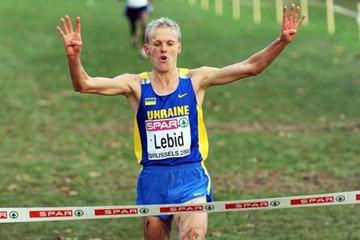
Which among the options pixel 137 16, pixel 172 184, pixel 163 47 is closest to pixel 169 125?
pixel 172 184

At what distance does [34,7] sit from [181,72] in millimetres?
25449

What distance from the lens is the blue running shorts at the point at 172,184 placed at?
247 inches

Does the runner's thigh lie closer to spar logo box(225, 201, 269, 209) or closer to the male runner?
the male runner

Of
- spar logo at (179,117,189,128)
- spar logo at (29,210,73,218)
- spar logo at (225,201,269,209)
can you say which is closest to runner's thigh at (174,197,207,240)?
spar logo at (225,201,269,209)

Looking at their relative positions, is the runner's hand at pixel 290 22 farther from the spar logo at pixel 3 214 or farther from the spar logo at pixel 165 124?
the spar logo at pixel 3 214

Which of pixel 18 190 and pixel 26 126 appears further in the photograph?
pixel 26 126

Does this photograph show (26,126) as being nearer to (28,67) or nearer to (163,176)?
(28,67)

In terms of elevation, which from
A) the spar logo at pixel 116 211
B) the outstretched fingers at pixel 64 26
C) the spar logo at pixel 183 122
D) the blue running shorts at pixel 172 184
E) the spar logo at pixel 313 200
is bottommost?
the spar logo at pixel 313 200

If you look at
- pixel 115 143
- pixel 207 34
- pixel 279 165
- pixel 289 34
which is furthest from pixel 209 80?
pixel 207 34

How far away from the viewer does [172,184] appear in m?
6.30

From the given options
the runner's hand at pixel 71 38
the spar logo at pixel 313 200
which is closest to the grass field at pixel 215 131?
the spar logo at pixel 313 200

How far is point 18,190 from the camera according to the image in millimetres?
11109

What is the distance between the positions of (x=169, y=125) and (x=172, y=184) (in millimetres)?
411

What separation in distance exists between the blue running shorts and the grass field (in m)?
2.74
